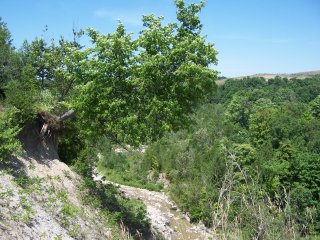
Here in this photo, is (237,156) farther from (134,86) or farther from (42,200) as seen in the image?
(42,200)

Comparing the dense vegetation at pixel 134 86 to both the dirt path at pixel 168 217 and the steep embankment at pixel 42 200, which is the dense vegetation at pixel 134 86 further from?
the dirt path at pixel 168 217

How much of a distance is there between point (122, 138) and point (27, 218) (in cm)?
573

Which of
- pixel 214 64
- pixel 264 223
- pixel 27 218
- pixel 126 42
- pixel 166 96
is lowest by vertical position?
pixel 27 218

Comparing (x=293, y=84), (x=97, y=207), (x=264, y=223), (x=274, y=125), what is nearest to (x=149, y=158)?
(x=274, y=125)

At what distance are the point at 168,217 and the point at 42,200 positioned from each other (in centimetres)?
1970

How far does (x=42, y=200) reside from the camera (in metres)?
15.5

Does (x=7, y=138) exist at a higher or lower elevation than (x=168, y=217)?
higher

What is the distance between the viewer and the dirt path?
29.4m

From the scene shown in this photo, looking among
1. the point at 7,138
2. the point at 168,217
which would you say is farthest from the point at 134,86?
the point at 168,217

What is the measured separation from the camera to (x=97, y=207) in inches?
750

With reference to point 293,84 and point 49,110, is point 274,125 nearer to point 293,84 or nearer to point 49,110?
point 49,110

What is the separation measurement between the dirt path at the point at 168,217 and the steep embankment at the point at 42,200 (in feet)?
28.7

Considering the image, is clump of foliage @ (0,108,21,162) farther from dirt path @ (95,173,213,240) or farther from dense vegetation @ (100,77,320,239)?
dense vegetation @ (100,77,320,239)

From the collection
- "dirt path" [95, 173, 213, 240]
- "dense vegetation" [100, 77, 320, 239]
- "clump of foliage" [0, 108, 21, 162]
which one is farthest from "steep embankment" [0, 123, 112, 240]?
"dense vegetation" [100, 77, 320, 239]
